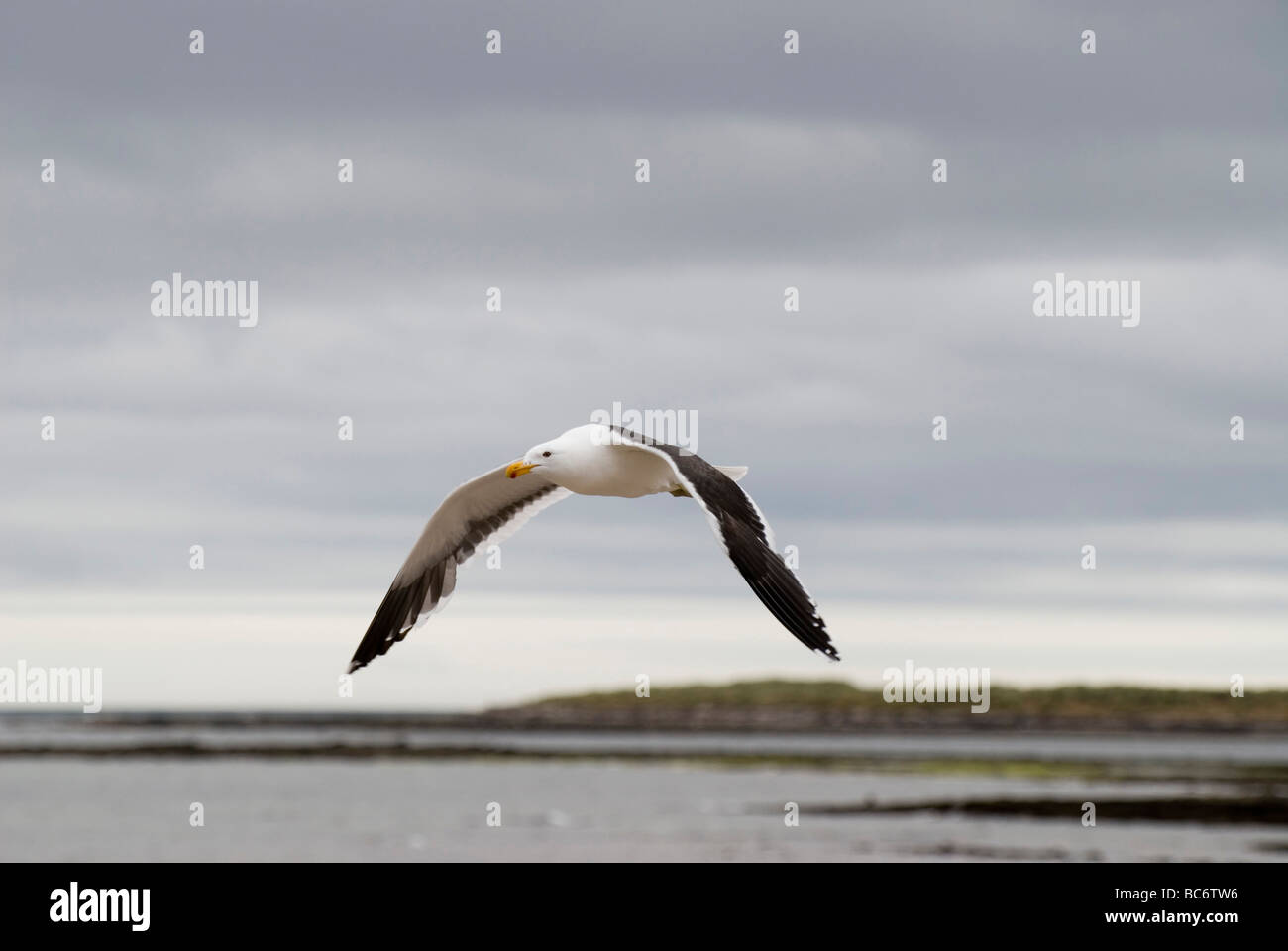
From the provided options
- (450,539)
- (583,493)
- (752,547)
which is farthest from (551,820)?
(752,547)

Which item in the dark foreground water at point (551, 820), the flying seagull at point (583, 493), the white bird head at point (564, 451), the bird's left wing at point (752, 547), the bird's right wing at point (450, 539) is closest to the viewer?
the bird's left wing at point (752, 547)

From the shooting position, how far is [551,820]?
58.6 meters

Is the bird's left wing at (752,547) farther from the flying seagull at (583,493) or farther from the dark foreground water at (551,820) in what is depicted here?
the dark foreground water at (551,820)

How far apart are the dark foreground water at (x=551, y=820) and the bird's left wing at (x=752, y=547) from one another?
34.1 meters

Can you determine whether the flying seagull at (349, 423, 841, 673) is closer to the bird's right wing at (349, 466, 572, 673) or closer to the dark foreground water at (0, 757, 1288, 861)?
the bird's right wing at (349, 466, 572, 673)

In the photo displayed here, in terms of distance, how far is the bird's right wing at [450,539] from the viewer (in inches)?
728

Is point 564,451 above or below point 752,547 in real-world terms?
above

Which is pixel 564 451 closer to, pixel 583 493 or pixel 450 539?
pixel 583 493

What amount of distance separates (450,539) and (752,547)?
5754mm

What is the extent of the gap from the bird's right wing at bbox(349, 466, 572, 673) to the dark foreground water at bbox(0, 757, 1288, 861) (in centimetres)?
3020

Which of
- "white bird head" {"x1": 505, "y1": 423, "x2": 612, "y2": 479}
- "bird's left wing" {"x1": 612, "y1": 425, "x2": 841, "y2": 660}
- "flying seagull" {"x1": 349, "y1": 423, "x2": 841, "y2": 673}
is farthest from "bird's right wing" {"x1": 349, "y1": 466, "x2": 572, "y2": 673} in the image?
"bird's left wing" {"x1": 612, "y1": 425, "x2": 841, "y2": 660}

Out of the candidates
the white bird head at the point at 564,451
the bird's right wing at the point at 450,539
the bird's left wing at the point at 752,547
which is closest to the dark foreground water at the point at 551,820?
the bird's right wing at the point at 450,539
